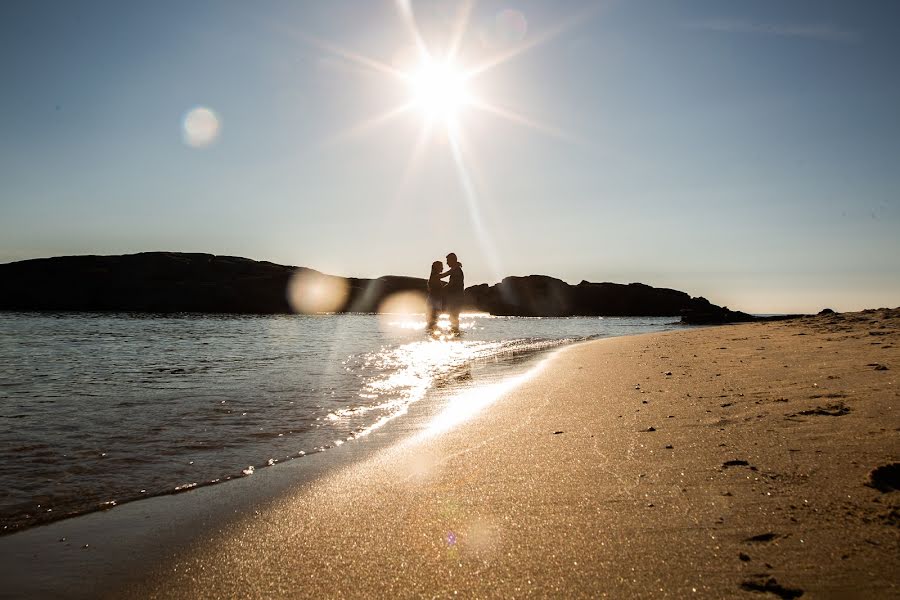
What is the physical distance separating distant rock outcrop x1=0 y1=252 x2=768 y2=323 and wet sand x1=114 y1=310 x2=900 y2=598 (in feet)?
320

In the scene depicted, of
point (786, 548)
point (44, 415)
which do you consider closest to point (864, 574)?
point (786, 548)

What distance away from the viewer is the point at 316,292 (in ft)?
396

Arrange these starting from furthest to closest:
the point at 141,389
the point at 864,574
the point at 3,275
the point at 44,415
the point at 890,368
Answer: the point at 3,275
the point at 141,389
the point at 44,415
the point at 890,368
the point at 864,574

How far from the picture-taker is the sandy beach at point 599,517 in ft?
6.55

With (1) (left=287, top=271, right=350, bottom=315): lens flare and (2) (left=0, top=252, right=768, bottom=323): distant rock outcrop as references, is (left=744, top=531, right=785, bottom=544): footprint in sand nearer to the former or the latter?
(2) (left=0, top=252, right=768, bottom=323): distant rock outcrop

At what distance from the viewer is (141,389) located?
8539 millimetres

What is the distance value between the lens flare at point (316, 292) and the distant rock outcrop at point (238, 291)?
0.82 feet

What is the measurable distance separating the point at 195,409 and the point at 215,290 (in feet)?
372

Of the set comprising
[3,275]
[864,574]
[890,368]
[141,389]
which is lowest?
[141,389]

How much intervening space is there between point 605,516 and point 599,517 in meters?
0.03

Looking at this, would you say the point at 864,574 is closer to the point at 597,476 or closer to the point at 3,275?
the point at 597,476

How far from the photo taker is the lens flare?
4471 inches

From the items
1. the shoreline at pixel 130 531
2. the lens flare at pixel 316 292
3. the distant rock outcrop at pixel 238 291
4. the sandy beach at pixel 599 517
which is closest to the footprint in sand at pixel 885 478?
the sandy beach at pixel 599 517

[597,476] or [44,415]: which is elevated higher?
[597,476]
